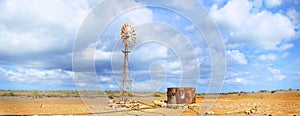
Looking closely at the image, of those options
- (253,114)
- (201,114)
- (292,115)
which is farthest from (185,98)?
(292,115)

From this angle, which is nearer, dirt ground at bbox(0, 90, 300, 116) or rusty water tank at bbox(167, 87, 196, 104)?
dirt ground at bbox(0, 90, 300, 116)

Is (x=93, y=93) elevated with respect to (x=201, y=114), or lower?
elevated

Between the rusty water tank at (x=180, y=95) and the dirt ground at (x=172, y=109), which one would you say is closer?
the dirt ground at (x=172, y=109)

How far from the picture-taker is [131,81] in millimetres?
27172

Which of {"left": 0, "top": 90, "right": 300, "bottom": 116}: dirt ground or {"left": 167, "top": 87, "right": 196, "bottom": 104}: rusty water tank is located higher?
{"left": 167, "top": 87, "right": 196, "bottom": 104}: rusty water tank

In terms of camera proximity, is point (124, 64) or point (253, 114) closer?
point (253, 114)

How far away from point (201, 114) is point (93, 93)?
158ft

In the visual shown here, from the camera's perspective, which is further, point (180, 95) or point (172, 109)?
point (180, 95)

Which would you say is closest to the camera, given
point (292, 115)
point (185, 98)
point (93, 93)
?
point (292, 115)

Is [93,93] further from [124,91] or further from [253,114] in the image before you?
[253,114]

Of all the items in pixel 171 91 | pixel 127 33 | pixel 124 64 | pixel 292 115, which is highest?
pixel 127 33

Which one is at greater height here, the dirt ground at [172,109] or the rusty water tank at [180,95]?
the rusty water tank at [180,95]

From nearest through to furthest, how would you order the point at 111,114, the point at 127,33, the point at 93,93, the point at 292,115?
the point at 292,115, the point at 111,114, the point at 127,33, the point at 93,93

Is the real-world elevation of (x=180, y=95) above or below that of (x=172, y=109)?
above
